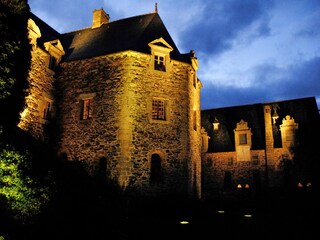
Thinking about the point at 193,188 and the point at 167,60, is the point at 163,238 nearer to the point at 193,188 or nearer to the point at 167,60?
the point at 193,188

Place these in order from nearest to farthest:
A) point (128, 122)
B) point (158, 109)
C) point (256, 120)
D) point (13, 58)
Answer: point (13, 58) < point (128, 122) < point (158, 109) < point (256, 120)

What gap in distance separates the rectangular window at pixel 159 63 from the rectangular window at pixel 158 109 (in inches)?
71.5

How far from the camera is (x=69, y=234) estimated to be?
33.1 feet

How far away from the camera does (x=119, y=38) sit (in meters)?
18.9

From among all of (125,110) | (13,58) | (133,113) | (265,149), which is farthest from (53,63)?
(265,149)

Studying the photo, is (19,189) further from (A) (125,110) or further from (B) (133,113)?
(B) (133,113)

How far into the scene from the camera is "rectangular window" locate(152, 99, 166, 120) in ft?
55.8

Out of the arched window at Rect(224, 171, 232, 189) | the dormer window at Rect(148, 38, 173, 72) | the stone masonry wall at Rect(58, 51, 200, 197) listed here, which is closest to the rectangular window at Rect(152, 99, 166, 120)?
A: the stone masonry wall at Rect(58, 51, 200, 197)

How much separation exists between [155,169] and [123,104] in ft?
12.2

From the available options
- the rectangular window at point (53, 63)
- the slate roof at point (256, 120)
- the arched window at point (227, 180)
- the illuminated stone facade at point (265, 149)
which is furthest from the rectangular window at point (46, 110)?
the arched window at point (227, 180)

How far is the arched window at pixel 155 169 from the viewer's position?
16.2m

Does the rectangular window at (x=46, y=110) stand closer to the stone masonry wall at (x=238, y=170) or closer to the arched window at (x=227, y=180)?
the stone masonry wall at (x=238, y=170)

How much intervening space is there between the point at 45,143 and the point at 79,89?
3.43m

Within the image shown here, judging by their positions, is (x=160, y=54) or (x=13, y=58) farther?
(x=160, y=54)
